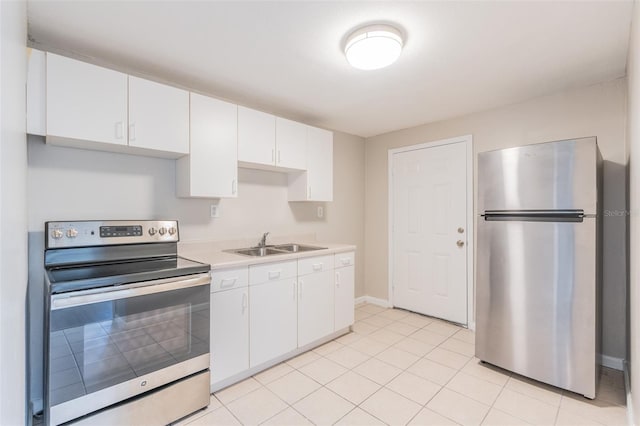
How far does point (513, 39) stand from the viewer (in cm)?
182

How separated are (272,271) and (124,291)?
3.32 feet

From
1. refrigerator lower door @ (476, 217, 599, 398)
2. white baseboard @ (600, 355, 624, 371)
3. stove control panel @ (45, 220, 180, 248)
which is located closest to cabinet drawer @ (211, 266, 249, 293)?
stove control panel @ (45, 220, 180, 248)

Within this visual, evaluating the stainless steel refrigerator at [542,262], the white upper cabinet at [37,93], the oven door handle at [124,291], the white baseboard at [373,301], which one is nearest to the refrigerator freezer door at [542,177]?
the stainless steel refrigerator at [542,262]

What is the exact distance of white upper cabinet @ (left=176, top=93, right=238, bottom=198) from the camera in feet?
7.33

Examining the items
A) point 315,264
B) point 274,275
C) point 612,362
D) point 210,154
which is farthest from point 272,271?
point 612,362

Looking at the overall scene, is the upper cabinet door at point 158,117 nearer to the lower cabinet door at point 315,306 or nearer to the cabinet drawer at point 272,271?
the cabinet drawer at point 272,271

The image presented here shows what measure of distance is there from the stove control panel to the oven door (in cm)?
43

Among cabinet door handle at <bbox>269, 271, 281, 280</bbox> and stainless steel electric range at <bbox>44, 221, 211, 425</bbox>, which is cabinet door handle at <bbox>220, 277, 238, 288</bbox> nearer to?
stainless steel electric range at <bbox>44, 221, 211, 425</bbox>

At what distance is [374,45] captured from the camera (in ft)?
5.68

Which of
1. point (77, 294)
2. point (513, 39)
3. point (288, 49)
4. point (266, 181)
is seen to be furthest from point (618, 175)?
point (77, 294)

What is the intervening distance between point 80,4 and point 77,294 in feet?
4.68

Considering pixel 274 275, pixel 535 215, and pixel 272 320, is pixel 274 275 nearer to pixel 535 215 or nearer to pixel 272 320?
pixel 272 320

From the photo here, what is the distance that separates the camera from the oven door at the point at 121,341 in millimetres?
1428

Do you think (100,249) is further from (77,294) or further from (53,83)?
(53,83)
